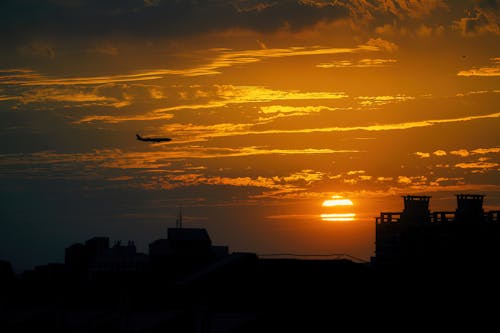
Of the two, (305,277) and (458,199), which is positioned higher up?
(458,199)

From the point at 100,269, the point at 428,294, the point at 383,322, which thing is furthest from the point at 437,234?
the point at 100,269

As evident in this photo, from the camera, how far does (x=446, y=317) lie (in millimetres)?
39812

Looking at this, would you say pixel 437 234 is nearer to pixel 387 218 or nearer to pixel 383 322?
pixel 387 218

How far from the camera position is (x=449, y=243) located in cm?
5172

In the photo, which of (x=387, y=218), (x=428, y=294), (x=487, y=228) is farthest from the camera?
(x=387, y=218)

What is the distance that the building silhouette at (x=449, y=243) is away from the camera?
49.8m

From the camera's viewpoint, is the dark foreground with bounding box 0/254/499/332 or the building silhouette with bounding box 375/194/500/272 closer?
the dark foreground with bounding box 0/254/499/332

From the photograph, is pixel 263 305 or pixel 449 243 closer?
pixel 263 305

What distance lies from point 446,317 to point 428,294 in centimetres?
443

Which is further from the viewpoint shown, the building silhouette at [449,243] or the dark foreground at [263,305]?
the building silhouette at [449,243]

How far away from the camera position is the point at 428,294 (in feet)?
145

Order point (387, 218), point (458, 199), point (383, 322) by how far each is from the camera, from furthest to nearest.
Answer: point (387, 218) → point (458, 199) → point (383, 322)

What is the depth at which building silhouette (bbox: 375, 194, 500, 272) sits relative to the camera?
49.8 metres

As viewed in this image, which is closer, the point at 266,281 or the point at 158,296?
the point at 266,281
